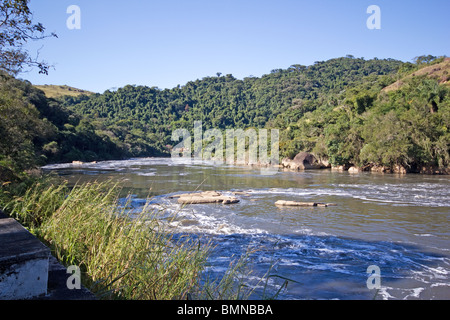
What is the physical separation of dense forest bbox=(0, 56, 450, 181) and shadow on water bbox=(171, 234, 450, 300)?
7.43 meters

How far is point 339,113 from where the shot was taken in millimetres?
55844

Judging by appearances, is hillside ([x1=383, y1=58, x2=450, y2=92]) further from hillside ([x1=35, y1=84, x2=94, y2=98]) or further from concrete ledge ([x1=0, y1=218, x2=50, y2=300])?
hillside ([x1=35, y1=84, x2=94, y2=98])

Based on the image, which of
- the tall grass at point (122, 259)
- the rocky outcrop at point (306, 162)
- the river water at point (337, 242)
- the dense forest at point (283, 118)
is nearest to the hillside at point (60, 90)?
the dense forest at point (283, 118)

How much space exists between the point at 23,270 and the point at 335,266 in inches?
284

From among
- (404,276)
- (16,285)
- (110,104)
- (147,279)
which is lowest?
(404,276)

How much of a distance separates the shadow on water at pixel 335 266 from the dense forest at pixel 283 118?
7428 millimetres

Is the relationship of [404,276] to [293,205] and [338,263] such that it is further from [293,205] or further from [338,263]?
[293,205]

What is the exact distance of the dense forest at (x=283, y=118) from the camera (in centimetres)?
2036

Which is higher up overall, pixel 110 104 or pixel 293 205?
pixel 110 104

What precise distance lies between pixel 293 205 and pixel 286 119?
61.8 metres

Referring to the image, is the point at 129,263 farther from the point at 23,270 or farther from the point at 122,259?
the point at 23,270

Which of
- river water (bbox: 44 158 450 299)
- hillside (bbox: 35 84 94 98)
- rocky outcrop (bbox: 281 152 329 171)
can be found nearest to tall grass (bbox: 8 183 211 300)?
river water (bbox: 44 158 450 299)

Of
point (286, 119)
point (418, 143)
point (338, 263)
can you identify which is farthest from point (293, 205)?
point (286, 119)

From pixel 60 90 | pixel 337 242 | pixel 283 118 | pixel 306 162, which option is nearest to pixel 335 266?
pixel 337 242
